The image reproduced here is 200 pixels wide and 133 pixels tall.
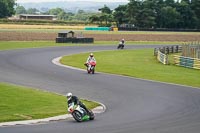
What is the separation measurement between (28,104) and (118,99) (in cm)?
526

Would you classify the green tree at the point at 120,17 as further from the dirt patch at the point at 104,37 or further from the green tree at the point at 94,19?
the dirt patch at the point at 104,37

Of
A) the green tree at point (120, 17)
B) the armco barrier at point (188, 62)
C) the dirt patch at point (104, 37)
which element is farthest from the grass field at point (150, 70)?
the green tree at point (120, 17)

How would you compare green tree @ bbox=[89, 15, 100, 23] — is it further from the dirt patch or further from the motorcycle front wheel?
the motorcycle front wheel

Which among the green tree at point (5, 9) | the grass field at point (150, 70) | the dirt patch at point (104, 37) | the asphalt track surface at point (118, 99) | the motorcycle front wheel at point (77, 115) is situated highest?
the green tree at point (5, 9)

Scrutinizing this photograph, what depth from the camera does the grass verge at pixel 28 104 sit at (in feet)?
68.8

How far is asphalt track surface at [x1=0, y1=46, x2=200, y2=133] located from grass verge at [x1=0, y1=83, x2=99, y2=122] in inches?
57.6

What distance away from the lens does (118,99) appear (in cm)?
2672

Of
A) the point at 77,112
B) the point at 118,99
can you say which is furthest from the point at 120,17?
the point at 77,112

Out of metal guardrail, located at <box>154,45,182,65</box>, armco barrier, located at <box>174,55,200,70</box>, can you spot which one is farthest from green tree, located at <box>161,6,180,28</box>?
armco barrier, located at <box>174,55,200,70</box>

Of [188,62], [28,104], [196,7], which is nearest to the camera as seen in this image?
[28,104]

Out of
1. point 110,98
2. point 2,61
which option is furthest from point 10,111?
point 2,61

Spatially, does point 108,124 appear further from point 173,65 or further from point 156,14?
point 156,14

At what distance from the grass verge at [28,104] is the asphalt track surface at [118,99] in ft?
4.80

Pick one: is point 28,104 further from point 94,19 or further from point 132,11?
point 94,19
